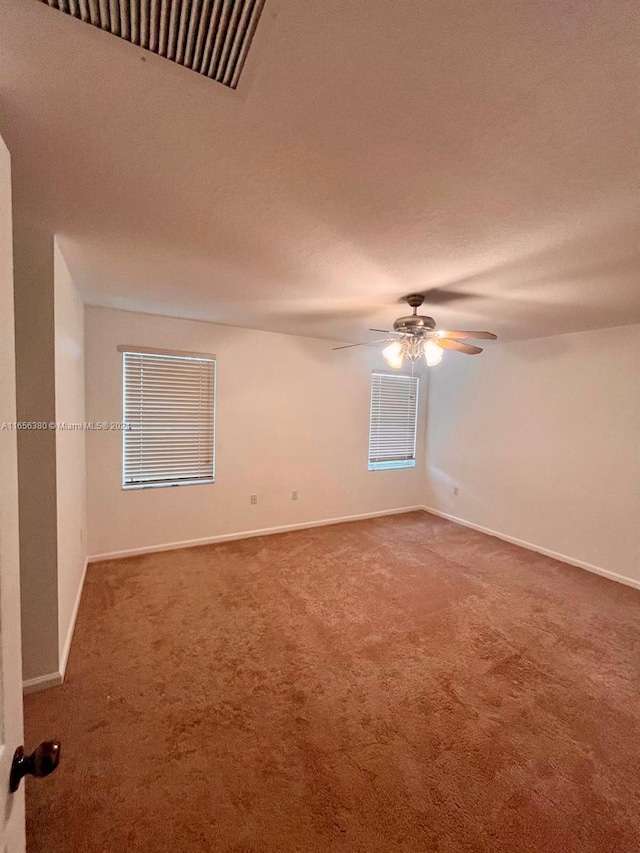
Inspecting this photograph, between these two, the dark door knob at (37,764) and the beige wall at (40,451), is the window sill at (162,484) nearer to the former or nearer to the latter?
the beige wall at (40,451)

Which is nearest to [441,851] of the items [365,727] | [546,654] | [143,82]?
[365,727]

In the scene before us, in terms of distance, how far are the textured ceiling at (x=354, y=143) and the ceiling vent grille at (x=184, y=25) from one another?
0.03 metres

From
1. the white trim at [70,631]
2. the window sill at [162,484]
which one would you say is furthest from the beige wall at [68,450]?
the window sill at [162,484]

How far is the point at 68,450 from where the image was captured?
2.27 metres

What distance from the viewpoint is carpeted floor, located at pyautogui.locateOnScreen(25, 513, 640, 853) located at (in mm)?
1311

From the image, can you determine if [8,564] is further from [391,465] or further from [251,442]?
[391,465]

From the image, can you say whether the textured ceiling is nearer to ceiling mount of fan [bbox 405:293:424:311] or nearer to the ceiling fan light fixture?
ceiling mount of fan [bbox 405:293:424:311]

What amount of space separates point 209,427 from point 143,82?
3072 millimetres

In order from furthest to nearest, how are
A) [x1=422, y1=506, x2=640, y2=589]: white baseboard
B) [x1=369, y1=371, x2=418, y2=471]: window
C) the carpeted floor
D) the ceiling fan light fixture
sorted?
[x1=369, y1=371, x2=418, y2=471]: window, [x1=422, y1=506, x2=640, y2=589]: white baseboard, the ceiling fan light fixture, the carpeted floor

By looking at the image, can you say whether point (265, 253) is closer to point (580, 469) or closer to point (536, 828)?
point (536, 828)

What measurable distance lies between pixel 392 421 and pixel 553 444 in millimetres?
1963

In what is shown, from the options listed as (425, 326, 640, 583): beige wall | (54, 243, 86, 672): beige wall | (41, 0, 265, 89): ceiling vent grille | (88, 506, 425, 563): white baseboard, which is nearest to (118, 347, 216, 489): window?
(54, 243, 86, 672): beige wall

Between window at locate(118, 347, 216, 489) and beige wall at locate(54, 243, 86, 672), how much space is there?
47 centimetres

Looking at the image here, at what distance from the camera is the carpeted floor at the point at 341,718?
51.6 inches
